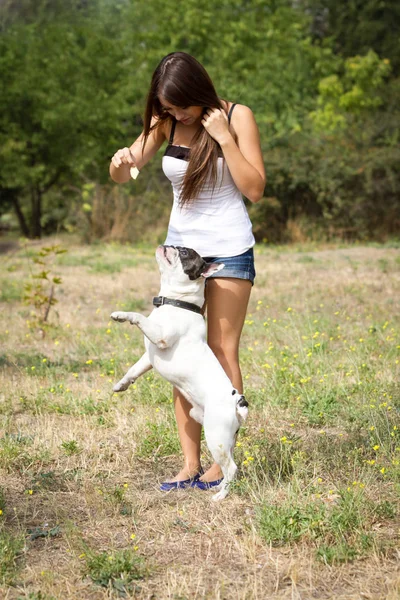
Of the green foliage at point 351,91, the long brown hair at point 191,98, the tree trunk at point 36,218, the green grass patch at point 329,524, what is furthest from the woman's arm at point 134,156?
the green foliage at point 351,91

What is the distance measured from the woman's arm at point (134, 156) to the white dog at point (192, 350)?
0.53m

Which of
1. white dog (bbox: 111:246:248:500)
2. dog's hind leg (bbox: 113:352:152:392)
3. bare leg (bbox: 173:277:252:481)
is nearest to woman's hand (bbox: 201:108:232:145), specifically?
Answer: white dog (bbox: 111:246:248:500)

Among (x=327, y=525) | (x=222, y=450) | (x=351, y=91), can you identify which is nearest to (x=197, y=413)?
(x=222, y=450)

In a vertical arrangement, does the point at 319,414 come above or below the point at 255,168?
below

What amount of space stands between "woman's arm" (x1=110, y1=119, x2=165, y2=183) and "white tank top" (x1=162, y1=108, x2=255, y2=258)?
0.21 m

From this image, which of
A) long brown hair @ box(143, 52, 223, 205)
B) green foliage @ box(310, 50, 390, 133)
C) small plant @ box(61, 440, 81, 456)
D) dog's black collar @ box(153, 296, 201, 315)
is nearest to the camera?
long brown hair @ box(143, 52, 223, 205)

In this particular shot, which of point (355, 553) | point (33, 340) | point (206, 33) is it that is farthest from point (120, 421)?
point (206, 33)

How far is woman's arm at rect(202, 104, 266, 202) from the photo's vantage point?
3.60 metres

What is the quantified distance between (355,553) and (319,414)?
188 cm

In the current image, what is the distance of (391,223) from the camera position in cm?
1839

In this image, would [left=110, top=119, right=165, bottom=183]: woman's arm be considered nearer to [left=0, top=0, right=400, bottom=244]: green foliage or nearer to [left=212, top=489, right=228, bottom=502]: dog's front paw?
[left=212, top=489, right=228, bottom=502]: dog's front paw

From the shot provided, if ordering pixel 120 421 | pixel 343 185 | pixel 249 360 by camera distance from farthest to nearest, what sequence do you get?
pixel 343 185 → pixel 249 360 → pixel 120 421

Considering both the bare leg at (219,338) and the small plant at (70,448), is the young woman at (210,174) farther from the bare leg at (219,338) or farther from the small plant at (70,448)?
the small plant at (70,448)

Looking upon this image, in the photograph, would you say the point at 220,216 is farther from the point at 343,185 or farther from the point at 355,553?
the point at 343,185
